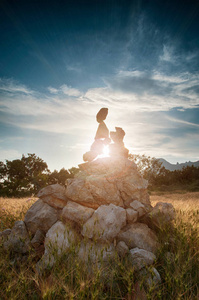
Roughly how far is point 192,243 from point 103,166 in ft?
13.6

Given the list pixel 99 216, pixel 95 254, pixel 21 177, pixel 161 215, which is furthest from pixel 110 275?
pixel 21 177

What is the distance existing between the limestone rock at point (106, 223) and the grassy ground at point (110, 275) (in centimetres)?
78

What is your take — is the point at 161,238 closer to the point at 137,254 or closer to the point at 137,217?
the point at 137,217

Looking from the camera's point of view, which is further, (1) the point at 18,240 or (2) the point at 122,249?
(1) the point at 18,240

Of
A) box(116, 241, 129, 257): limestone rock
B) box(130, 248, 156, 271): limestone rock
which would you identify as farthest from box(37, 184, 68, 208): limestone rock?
box(130, 248, 156, 271): limestone rock

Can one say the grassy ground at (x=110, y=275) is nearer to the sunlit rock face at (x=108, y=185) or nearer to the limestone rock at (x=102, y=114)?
the sunlit rock face at (x=108, y=185)

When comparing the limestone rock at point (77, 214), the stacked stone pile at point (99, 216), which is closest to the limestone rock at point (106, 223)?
the stacked stone pile at point (99, 216)

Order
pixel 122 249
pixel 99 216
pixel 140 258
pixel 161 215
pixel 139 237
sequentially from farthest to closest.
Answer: pixel 161 215, pixel 99 216, pixel 139 237, pixel 122 249, pixel 140 258

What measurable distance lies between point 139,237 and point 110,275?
1.97 meters

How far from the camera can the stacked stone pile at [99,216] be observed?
4.82 meters

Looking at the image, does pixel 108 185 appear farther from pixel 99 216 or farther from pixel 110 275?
pixel 110 275

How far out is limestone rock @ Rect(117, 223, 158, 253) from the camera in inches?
193

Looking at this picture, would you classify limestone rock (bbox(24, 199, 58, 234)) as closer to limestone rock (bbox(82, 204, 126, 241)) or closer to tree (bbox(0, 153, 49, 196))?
limestone rock (bbox(82, 204, 126, 241))

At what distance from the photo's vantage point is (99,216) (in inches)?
206
